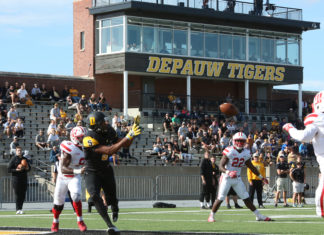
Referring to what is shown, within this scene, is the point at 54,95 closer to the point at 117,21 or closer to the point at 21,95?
the point at 21,95

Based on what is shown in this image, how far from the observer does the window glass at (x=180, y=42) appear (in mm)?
42562

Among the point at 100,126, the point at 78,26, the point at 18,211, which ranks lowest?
the point at 18,211

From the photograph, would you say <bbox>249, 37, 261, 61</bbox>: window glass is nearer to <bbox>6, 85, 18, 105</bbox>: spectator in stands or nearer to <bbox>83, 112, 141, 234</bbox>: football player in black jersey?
<bbox>6, 85, 18, 105</bbox>: spectator in stands

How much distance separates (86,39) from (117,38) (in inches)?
107

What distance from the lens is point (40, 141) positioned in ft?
103

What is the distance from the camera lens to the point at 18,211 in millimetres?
20797

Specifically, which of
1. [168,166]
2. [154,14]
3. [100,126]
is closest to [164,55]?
[154,14]

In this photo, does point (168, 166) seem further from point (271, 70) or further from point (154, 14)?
point (271, 70)

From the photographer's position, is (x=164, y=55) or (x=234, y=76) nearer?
(x=164, y=55)

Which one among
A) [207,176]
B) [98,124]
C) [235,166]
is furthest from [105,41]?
[98,124]

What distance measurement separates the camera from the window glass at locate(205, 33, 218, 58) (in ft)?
144

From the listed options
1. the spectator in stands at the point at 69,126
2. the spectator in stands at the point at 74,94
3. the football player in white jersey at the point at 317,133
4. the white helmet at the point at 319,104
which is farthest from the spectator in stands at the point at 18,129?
the white helmet at the point at 319,104

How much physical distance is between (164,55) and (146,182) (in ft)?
46.1

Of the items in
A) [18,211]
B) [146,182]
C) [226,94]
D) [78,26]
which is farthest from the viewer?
[226,94]
